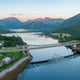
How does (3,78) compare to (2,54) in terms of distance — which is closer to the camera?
(3,78)

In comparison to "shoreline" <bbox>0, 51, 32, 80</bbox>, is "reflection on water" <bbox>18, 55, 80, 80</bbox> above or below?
below

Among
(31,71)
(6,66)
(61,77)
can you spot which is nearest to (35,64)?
(31,71)

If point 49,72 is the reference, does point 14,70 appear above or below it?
above

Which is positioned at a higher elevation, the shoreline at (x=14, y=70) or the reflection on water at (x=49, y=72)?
the shoreline at (x=14, y=70)

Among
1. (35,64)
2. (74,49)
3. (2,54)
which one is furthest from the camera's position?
(74,49)

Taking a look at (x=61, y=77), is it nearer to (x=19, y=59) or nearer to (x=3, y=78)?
(x=3, y=78)

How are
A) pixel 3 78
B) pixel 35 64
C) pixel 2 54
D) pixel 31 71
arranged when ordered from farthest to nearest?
pixel 2 54
pixel 35 64
pixel 31 71
pixel 3 78

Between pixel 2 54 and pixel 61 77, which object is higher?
pixel 2 54
